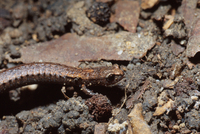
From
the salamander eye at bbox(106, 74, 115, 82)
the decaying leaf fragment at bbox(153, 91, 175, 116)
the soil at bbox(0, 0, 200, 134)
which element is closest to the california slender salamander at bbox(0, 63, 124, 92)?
the salamander eye at bbox(106, 74, 115, 82)

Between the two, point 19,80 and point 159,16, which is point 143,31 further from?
point 19,80

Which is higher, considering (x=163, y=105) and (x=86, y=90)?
(x=163, y=105)

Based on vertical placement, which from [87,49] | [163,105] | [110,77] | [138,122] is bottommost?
[138,122]

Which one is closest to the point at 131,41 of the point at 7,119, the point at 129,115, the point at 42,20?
the point at 129,115

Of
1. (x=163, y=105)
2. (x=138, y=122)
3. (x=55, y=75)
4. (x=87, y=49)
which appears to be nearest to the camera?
(x=138, y=122)

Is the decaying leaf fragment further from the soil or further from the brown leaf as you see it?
the brown leaf

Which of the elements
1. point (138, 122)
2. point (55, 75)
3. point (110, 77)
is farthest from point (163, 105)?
point (55, 75)

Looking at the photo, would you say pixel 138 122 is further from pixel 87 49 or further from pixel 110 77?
pixel 87 49

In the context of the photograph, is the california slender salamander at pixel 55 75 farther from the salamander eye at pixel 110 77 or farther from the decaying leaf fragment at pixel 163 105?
the decaying leaf fragment at pixel 163 105

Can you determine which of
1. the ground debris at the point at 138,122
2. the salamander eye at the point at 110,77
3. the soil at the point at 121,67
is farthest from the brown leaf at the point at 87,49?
the ground debris at the point at 138,122
